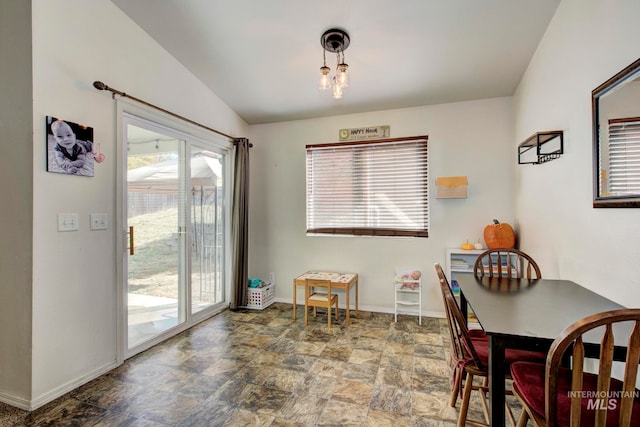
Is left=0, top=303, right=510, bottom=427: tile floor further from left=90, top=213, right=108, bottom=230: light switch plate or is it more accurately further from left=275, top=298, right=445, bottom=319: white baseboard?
left=90, top=213, right=108, bottom=230: light switch plate

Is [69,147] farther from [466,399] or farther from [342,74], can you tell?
[466,399]

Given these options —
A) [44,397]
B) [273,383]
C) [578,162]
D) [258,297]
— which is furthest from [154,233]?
[578,162]

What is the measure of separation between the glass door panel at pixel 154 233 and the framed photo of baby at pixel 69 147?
387mm

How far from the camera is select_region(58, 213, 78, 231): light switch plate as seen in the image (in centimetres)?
208

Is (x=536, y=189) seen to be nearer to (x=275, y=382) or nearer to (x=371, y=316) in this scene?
(x=371, y=316)

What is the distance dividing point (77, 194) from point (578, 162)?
3.35 m

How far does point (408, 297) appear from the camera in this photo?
142 inches

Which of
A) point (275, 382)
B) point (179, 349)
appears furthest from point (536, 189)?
point (179, 349)

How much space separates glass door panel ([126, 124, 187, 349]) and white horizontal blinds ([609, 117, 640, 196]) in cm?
329

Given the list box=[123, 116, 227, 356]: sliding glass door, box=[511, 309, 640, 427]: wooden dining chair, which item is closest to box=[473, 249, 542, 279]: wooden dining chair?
box=[511, 309, 640, 427]: wooden dining chair

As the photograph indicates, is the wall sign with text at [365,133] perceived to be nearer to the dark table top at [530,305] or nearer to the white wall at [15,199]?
the dark table top at [530,305]

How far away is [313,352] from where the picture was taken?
270 centimetres

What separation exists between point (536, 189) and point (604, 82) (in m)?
1.17

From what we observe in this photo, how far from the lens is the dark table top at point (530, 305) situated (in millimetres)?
1267
